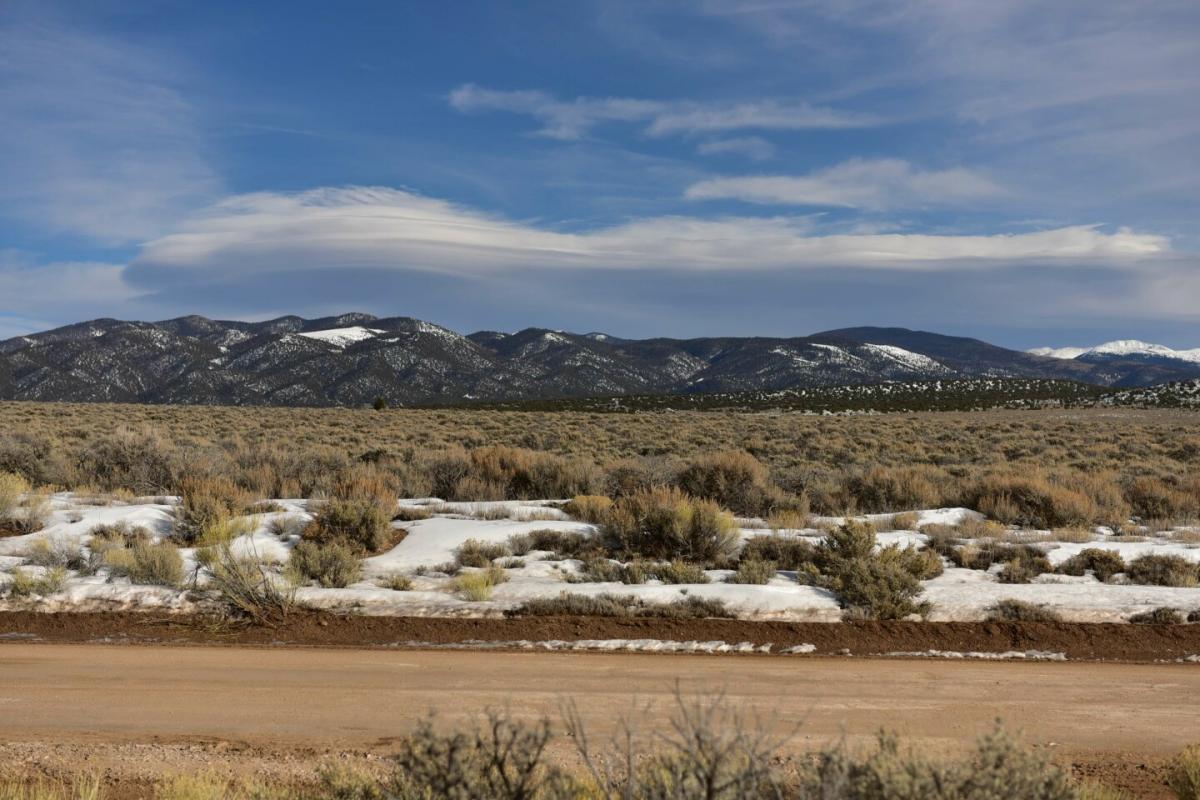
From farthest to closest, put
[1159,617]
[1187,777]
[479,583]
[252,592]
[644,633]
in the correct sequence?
[479,583] < [252,592] < [1159,617] < [644,633] < [1187,777]

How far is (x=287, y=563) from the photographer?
11.5 metres

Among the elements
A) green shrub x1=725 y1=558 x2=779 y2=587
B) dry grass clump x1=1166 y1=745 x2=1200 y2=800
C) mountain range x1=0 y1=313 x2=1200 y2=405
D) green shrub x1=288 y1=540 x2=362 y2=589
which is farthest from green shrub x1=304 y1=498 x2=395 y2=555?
mountain range x1=0 y1=313 x2=1200 y2=405

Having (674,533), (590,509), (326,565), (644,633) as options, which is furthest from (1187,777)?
(590,509)

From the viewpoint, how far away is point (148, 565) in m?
10.8

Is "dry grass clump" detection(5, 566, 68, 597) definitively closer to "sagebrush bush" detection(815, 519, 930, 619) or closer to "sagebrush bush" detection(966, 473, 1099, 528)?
"sagebrush bush" detection(815, 519, 930, 619)

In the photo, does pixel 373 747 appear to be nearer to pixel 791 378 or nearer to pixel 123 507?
pixel 123 507

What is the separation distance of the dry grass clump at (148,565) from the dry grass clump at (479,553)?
11.5 feet

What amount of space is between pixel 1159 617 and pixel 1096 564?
6.63 ft

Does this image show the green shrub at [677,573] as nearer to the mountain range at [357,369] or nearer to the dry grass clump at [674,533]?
the dry grass clump at [674,533]

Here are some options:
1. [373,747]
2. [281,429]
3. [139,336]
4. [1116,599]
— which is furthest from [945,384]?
[139,336]

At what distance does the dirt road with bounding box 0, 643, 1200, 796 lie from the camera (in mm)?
6180

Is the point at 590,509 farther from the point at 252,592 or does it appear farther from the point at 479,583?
the point at 252,592

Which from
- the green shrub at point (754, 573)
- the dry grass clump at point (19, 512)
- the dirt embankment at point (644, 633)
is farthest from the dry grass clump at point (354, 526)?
the green shrub at point (754, 573)

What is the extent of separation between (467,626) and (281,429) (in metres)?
27.4
